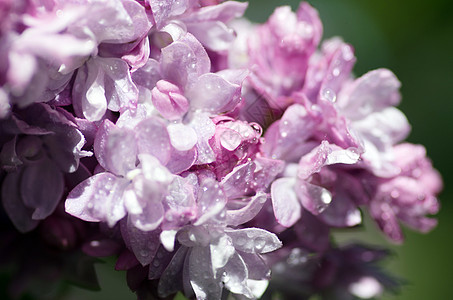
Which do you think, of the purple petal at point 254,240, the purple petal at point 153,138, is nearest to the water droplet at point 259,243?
the purple petal at point 254,240

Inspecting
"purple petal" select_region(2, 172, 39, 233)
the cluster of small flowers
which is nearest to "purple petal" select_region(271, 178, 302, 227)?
the cluster of small flowers

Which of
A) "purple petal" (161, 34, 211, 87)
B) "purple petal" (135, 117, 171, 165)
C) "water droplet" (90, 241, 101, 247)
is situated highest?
"purple petal" (161, 34, 211, 87)

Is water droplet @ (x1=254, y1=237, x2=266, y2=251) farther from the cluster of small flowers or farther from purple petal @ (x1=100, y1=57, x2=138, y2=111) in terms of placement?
purple petal @ (x1=100, y1=57, x2=138, y2=111)

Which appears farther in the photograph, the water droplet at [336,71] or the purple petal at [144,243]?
the water droplet at [336,71]

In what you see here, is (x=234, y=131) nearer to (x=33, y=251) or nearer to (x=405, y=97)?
(x=33, y=251)

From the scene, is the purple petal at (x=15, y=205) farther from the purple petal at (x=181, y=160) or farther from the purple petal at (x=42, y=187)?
the purple petal at (x=181, y=160)

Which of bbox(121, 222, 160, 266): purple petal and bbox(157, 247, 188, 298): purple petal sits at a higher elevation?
bbox(121, 222, 160, 266): purple petal

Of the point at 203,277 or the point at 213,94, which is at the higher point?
the point at 213,94

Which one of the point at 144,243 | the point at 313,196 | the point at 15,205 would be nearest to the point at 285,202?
the point at 313,196

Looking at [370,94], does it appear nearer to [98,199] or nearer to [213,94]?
[213,94]
